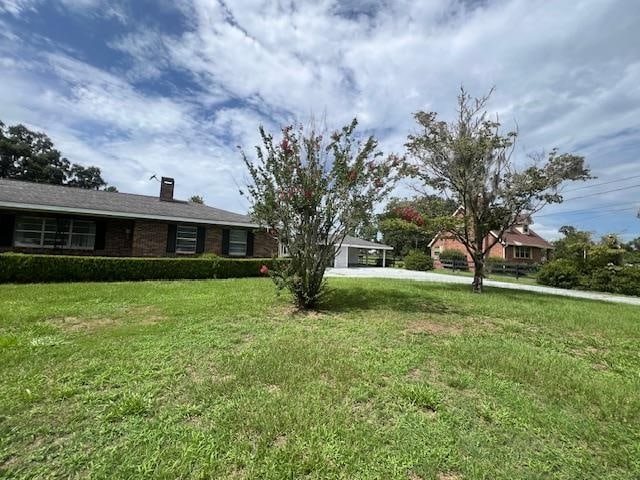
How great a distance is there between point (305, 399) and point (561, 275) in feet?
67.3

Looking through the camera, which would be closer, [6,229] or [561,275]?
[6,229]

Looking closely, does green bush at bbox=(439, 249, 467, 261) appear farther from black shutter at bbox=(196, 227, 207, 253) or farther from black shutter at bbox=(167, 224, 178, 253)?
black shutter at bbox=(167, 224, 178, 253)

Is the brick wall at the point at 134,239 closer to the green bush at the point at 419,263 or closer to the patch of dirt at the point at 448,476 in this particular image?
the patch of dirt at the point at 448,476

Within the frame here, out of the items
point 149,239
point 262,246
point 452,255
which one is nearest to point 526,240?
point 452,255

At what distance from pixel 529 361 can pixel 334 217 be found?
430 centimetres

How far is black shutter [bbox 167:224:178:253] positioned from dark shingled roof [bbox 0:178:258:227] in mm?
645

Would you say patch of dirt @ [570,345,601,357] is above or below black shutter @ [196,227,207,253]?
below

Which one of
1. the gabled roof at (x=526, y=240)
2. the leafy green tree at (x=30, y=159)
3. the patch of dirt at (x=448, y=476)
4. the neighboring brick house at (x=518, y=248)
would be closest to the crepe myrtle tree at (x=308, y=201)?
the patch of dirt at (x=448, y=476)

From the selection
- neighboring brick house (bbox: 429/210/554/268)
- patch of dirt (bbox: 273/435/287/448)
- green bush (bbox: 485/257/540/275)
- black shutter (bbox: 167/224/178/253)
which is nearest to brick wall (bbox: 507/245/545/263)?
neighboring brick house (bbox: 429/210/554/268)

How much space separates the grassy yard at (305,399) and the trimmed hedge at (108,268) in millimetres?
3894

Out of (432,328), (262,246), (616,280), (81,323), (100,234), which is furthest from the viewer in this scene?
(262,246)

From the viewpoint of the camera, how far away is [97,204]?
13.5 m

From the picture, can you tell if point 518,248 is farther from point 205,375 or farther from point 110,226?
point 205,375

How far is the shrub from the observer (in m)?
17.9
